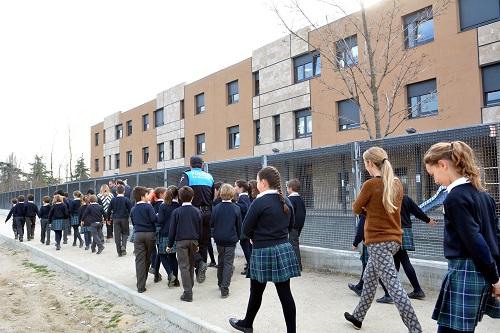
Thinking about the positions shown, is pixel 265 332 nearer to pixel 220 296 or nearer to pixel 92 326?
pixel 220 296

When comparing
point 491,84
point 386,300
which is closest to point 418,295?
point 386,300

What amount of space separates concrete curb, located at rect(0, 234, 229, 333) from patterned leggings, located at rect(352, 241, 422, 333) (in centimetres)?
163

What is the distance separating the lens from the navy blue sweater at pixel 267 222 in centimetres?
413

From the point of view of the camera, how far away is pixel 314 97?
22.9m

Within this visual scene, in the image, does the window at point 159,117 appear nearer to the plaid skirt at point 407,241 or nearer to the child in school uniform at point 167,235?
the child in school uniform at point 167,235

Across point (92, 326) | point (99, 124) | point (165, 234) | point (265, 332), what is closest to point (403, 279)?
point (265, 332)

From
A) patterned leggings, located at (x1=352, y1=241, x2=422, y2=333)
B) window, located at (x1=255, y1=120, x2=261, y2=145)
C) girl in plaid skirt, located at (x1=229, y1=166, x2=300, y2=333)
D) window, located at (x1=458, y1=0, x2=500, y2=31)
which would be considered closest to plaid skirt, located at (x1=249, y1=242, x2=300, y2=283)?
girl in plaid skirt, located at (x1=229, y1=166, x2=300, y2=333)

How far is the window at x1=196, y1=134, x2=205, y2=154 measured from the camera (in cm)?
3172

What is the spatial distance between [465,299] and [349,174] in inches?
184

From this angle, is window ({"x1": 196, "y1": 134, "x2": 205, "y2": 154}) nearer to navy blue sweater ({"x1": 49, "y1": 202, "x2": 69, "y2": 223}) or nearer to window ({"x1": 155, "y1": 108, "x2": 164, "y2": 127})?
window ({"x1": 155, "y1": 108, "x2": 164, "y2": 127})

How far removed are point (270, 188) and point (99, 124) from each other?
47.4 metres

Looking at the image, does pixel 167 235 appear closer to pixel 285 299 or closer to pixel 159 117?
pixel 285 299

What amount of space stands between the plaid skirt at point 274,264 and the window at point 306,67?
19.9 m

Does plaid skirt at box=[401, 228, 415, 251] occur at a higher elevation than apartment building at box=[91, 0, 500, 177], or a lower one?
lower
